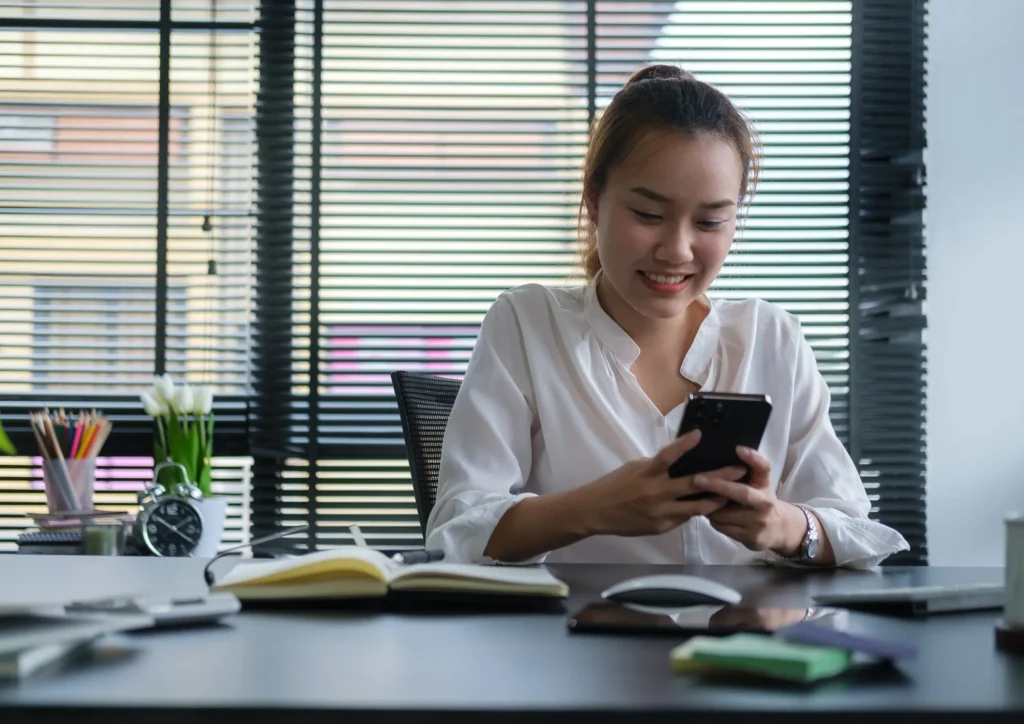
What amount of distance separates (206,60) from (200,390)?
3.30ft

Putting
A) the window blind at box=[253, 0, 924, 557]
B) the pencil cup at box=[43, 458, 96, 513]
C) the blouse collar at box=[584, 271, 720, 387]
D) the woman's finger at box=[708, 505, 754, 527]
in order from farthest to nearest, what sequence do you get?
the window blind at box=[253, 0, 924, 557] → the pencil cup at box=[43, 458, 96, 513] → the blouse collar at box=[584, 271, 720, 387] → the woman's finger at box=[708, 505, 754, 527]

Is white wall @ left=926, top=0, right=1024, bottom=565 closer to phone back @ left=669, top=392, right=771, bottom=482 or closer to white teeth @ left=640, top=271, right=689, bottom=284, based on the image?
white teeth @ left=640, top=271, right=689, bottom=284

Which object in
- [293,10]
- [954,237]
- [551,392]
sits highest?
[293,10]

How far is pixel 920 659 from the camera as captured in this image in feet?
2.52

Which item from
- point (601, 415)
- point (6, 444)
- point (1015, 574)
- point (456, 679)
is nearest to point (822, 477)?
point (601, 415)

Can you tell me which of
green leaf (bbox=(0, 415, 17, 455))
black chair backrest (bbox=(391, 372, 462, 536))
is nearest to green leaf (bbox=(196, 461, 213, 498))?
green leaf (bbox=(0, 415, 17, 455))

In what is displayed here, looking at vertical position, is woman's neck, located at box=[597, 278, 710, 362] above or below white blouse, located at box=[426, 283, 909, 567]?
above

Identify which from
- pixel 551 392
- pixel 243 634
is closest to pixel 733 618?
pixel 243 634

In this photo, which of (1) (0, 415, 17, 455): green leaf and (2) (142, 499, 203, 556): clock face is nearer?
(2) (142, 499, 203, 556): clock face

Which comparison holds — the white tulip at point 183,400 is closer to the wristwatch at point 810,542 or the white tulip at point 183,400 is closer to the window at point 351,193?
the window at point 351,193

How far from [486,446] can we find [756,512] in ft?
1.45

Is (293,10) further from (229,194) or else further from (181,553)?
(181,553)

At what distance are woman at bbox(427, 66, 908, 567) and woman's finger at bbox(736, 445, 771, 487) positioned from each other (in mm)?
122

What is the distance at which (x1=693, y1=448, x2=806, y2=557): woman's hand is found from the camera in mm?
1268
